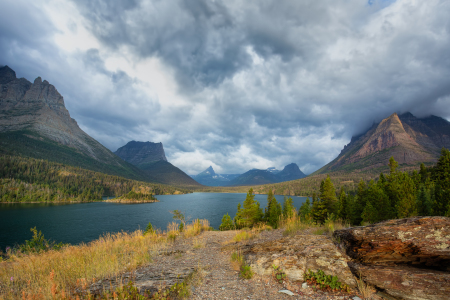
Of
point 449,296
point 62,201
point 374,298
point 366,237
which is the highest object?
point 366,237

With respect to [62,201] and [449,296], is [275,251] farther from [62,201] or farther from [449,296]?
[62,201]

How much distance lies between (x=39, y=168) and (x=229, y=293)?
191803 millimetres

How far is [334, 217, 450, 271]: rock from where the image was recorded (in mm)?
4914

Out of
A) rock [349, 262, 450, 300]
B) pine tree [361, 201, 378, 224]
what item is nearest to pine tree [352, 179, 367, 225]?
pine tree [361, 201, 378, 224]

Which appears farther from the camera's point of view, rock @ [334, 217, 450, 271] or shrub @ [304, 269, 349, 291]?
shrub @ [304, 269, 349, 291]

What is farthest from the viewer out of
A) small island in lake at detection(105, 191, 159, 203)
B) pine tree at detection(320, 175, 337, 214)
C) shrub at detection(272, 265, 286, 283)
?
small island in lake at detection(105, 191, 159, 203)

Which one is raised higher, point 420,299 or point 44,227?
point 420,299

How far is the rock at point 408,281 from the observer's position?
411 centimetres

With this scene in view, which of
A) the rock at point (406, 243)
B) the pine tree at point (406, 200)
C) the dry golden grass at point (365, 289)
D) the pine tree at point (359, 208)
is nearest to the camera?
the dry golden grass at point (365, 289)

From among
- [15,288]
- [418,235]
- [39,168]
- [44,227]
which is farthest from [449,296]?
[39,168]

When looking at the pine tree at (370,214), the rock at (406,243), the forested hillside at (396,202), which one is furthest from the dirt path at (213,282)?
the pine tree at (370,214)

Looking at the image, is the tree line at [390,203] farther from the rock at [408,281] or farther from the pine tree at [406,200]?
the rock at [408,281]

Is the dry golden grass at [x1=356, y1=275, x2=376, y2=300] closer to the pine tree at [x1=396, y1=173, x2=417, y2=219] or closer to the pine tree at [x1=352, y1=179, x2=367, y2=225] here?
the pine tree at [x1=396, y1=173, x2=417, y2=219]

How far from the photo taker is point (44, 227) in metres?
48.4
